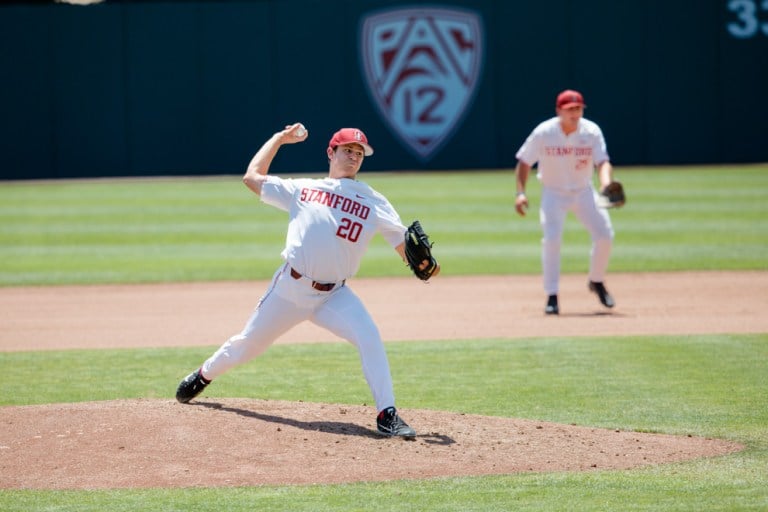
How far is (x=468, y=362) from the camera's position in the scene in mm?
9070

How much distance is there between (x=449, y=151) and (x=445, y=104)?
3.20 ft

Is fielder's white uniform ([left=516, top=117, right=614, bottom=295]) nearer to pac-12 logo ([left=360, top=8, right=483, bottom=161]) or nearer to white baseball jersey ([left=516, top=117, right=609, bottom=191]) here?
white baseball jersey ([left=516, top=117, right=609, bottom=191])

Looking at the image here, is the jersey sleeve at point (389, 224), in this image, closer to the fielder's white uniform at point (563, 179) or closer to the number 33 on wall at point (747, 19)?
the fielder's white uniform at point (563, 179)

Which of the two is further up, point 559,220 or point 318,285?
point 318,285

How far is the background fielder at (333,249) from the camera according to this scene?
6.47m

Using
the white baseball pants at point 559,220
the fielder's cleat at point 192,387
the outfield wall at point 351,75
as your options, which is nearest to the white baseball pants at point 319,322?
the fielder's cleat at point 192,387

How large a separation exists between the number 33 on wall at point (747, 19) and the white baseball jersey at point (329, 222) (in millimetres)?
19447

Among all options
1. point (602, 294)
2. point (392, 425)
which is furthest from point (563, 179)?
point (392, 425)

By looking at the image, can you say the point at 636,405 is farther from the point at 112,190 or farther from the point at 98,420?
the point at 112,190

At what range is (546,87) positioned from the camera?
2442 cm

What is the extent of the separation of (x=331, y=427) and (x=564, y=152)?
511 centimetres

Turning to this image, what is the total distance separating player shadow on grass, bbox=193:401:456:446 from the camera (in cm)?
646

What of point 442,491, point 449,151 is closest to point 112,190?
point 449,151

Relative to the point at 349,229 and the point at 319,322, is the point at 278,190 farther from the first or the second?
the point at 319,322
